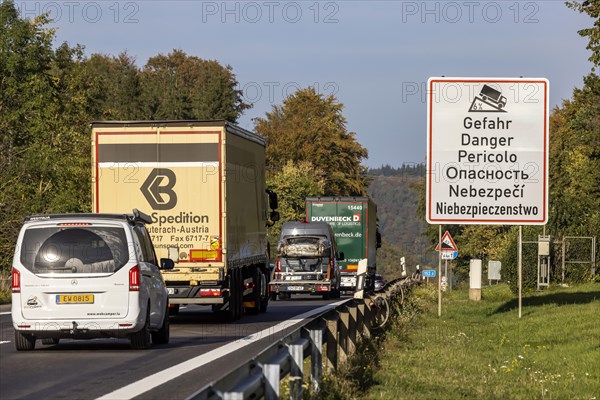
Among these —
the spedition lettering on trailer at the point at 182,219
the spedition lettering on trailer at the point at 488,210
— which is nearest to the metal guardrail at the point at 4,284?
the spedition lettering on trailer at the point at 182,219

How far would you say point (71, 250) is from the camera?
17.8m

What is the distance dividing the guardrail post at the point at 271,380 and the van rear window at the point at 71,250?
9306 mm

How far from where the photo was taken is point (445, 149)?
27750 millimetres

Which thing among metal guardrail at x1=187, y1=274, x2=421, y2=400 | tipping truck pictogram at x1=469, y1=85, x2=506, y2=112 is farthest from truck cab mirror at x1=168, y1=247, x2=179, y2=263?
tipping truck pictogram at x1=469, y1=85, x2=506, y2=112

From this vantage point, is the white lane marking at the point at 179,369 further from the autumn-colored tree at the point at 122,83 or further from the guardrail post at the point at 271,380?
the autumn-colored tree at the point at 122,83

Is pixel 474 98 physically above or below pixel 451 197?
above

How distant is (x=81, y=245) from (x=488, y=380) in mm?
6013

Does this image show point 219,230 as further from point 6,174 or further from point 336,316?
point 6,174

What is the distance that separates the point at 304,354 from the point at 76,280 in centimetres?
663

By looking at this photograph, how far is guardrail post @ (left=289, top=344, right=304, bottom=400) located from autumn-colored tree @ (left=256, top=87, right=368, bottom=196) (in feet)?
248

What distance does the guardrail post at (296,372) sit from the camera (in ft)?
34.0

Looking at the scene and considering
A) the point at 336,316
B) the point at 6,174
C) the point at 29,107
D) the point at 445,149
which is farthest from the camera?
the point at 29,107

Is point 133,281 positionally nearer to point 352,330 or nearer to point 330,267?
point 352,330

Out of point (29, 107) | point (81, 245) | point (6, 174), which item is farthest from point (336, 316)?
point (29, 107)
